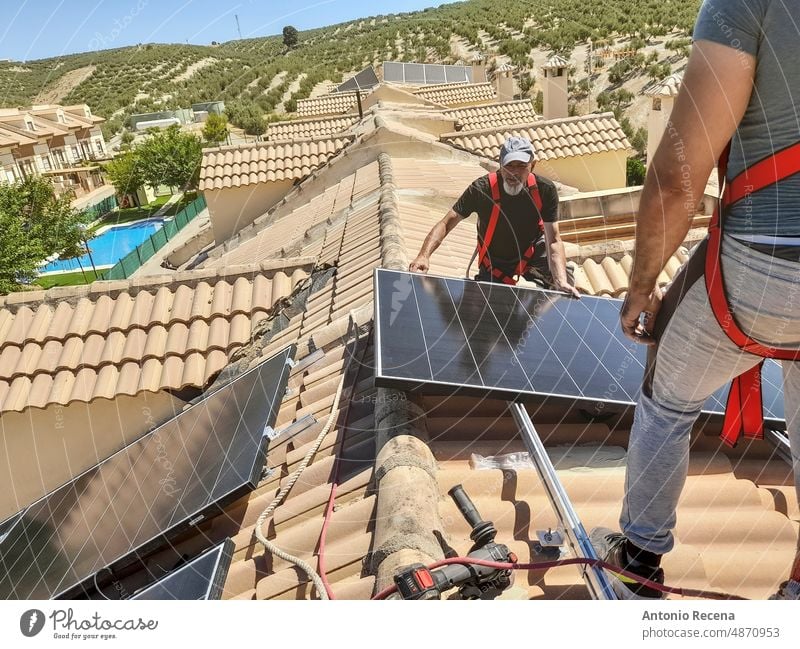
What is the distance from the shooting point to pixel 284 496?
2340 mm

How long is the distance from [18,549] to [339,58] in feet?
139

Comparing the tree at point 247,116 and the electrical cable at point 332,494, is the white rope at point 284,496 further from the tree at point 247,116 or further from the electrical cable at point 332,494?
the tree at point 247,116

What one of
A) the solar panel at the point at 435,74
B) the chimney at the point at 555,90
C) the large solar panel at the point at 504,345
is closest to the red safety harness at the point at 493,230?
the large solar panel at the point at 504,345

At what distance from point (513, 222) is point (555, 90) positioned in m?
14.2

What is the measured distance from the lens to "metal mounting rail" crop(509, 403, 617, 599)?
5.20 ft

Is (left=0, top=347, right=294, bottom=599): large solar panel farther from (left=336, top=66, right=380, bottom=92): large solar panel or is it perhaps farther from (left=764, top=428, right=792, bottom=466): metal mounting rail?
(left=336, top=66, right=380, bottom=92): large solar panel

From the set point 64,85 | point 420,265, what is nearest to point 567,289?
point 420,265

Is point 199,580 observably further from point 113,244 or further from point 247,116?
point 247,116

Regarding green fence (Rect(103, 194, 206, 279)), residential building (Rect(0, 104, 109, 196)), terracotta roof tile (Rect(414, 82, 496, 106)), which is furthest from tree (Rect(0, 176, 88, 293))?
terracotta roof tile (Rect(414, 82, 496, 106))

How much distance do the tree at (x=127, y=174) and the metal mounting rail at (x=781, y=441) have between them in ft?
86.8

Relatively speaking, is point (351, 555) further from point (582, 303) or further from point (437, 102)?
point (437, 102)

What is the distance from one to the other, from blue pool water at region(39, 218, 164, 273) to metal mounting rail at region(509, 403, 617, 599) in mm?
20887

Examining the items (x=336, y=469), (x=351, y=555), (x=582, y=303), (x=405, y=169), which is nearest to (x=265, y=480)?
(x=336, y=469)

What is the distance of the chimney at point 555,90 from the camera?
15.5 m
